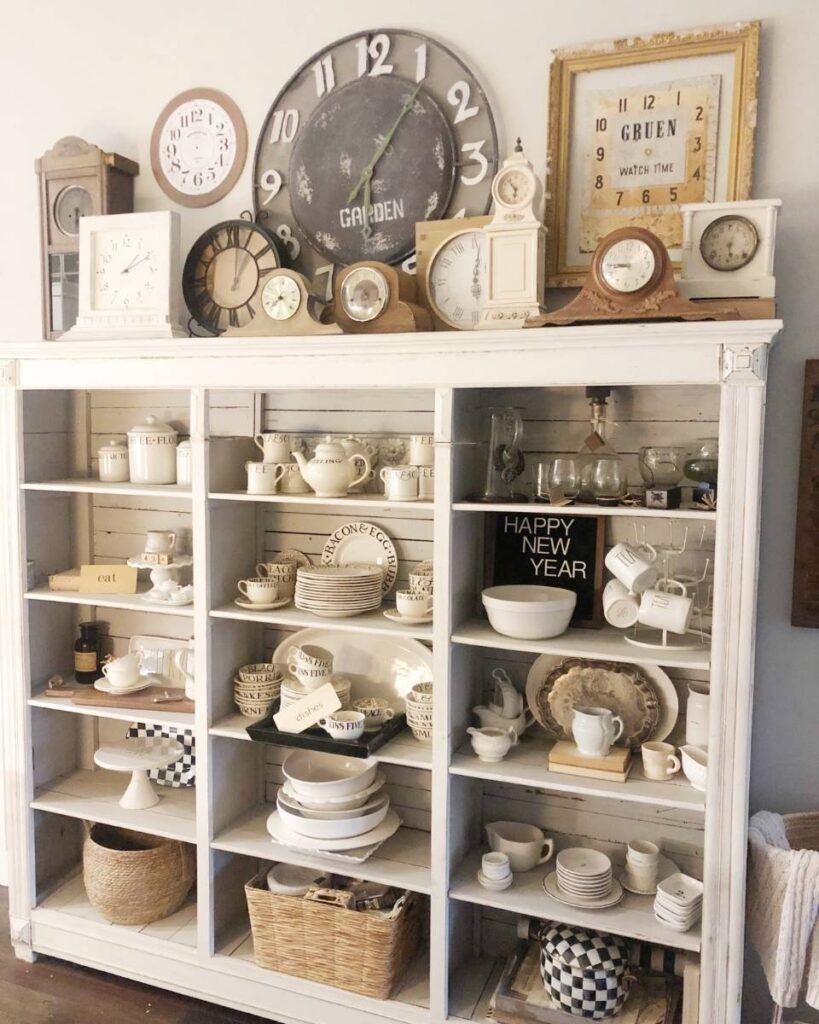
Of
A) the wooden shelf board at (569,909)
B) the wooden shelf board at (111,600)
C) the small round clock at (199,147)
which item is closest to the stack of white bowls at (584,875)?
the wooden shelf board at (569,909)

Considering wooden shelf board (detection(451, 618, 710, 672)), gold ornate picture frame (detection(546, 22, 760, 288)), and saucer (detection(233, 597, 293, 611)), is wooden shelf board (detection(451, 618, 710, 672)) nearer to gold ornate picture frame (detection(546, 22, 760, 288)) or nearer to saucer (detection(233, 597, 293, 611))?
saucer (detection(233, 597, 293, 611))

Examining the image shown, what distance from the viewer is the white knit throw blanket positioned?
195 centimetres

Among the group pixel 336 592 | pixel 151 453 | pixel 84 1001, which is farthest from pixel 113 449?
pixel 84 1001

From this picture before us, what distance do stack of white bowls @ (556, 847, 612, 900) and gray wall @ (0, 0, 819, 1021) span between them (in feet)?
1.39

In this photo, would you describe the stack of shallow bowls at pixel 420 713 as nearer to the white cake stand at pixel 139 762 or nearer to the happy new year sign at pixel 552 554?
the happy new year sign at pixel 552 554

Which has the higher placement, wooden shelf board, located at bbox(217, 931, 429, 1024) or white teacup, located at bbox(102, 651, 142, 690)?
white teacup, located at bbox(102, 651, 142, 690)

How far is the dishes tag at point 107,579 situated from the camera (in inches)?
107

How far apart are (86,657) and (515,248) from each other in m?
1.79

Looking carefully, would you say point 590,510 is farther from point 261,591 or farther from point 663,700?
point 261,591

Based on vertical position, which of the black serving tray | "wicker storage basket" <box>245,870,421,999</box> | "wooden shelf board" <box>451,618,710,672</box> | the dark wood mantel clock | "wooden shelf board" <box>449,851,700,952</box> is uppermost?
the dark wood mantel clock

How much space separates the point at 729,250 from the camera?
2090mm

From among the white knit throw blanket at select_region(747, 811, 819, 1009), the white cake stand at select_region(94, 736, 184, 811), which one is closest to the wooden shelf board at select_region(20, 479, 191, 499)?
the white cake stand at select_region(94, 736, 184, 811)

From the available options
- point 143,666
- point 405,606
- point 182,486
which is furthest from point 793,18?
point 143,666

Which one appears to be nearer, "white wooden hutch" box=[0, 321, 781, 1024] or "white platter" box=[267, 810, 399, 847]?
"white wooden hutch" box=[0, 321, 781, 1024]
